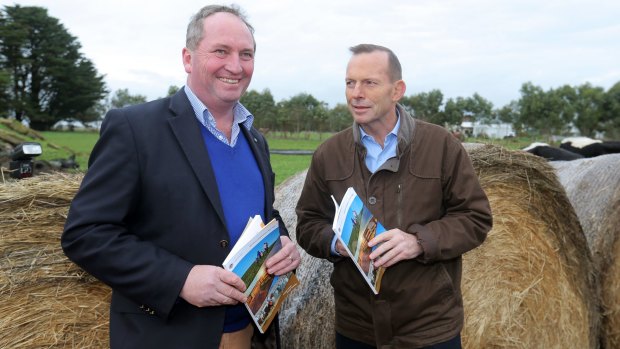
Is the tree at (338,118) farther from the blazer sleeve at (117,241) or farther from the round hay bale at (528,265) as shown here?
the blazer sleeve at (117,241)

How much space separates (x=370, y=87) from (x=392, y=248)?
872mm

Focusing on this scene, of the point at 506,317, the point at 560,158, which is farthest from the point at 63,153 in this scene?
the point at 506,317

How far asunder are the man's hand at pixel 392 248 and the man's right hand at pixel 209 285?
2.41 feet

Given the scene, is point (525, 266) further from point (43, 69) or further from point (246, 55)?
point (43, 69)

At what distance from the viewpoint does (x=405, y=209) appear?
281 centimetres

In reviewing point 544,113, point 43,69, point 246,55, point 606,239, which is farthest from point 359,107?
point 43,69

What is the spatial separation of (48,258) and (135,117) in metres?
1.36

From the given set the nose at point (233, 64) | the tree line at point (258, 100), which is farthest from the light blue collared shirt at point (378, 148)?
the tree line at point (258, 100)

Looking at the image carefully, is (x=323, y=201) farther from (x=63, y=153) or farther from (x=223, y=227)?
(x=63, y=153)

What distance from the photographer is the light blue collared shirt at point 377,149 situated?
2.91 metres

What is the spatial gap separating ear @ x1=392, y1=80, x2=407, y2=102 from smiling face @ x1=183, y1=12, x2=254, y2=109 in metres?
0.87

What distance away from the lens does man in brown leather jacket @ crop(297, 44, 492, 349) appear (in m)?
2.79

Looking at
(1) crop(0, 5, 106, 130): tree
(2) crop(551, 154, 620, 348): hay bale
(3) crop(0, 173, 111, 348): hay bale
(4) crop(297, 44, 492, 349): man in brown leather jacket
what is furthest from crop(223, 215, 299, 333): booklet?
(1) crop(0, 5, 106, 130): tree

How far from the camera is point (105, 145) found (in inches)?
86.9
